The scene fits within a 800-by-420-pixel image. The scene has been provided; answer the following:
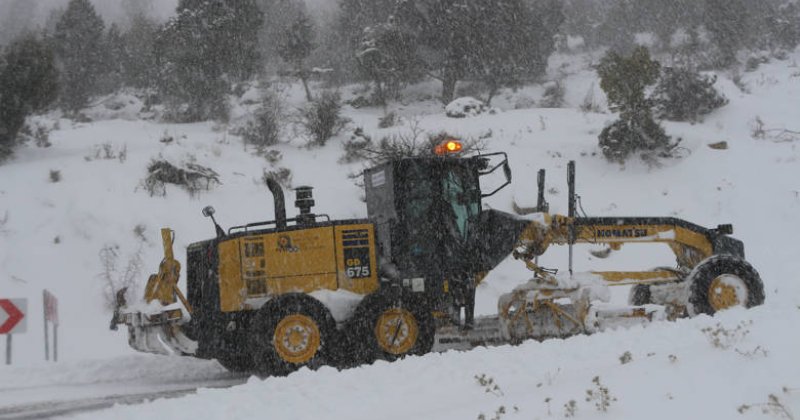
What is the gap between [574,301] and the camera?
8375mm

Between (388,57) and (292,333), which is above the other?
(388,57)

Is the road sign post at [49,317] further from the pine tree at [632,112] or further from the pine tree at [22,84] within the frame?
the pine tree at [632,112]

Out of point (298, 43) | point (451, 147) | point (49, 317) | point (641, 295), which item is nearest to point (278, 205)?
point (451, 147)

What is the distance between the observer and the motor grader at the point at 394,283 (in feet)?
26.3

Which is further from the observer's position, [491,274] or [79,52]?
[79,52]

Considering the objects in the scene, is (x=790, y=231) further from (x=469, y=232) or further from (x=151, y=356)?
(x=151, y=356)

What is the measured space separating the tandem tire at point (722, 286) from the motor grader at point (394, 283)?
0.01 m

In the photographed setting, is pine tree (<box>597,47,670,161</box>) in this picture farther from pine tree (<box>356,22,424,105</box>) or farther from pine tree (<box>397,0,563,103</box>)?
pine tree (<box>356,22,424,105</box>)

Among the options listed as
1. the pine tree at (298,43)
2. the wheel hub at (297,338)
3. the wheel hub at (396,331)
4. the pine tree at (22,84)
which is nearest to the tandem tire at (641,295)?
the wheel hub at (396,331)

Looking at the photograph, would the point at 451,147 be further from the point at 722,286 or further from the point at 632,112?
the point at 632,112

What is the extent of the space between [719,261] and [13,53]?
19516 mm

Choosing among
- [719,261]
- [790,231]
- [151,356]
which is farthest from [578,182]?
[151,356]

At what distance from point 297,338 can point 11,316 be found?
4720 mm

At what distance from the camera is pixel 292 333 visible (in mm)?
7945
